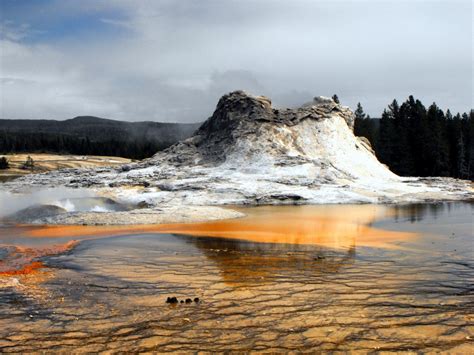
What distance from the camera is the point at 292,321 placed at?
6.71m

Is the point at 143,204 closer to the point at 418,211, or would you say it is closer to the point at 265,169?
the point at 265,169

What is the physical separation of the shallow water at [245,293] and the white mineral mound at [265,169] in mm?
12950

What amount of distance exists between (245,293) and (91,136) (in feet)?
504

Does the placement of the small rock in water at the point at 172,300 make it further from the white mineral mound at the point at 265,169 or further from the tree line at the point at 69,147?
the tree line at the point at 69,147

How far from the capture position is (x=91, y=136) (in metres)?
153

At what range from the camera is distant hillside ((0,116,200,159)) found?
312 ft

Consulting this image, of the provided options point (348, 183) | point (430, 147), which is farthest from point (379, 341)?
point (430, 147)

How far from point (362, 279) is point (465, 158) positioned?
5393 cm

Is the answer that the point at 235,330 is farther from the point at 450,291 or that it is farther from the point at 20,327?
the point at 450,291

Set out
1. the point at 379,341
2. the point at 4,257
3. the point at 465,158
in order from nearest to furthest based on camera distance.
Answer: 1. the point at 379,341
2. the point at 4,257
3. the point at 465,158

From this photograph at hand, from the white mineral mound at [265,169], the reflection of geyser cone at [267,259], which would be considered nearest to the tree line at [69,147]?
the white mineral mound at [265,169]

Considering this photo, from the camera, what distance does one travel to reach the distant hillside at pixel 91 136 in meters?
95.0

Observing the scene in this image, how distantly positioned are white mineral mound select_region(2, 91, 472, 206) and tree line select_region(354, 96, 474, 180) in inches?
536

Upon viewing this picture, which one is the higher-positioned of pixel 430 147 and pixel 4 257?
pixel 430 147
